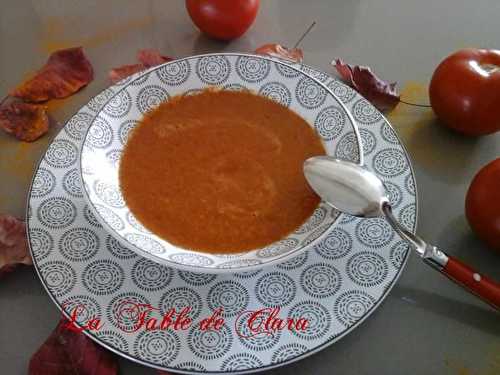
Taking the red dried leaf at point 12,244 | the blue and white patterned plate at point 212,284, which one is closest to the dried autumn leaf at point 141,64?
the blue and white patterned plate at point 212,284

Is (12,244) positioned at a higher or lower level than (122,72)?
lower

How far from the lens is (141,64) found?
1.41 m

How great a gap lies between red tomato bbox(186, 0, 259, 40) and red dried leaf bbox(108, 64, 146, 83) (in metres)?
0.21

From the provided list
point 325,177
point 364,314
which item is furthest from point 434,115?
point 364,314

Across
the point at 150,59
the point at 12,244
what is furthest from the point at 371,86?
the point at 12,244

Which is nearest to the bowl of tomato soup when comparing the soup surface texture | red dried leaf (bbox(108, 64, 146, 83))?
the soup surface texture

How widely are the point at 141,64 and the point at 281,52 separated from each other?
38 centimetres

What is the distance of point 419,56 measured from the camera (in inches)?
58.0

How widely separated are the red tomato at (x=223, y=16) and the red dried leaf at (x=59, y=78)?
12.8 inches

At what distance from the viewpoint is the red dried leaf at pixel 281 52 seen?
1.42 metres

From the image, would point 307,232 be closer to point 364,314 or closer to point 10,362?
point 364,314

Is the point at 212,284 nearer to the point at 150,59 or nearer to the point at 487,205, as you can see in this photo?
the point at 487,205

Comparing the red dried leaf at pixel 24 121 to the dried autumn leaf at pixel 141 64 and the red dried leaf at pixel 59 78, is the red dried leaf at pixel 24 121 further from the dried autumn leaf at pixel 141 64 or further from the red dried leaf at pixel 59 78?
the dried autumn leaf at pixel 141 64

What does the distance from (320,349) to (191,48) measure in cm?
94
